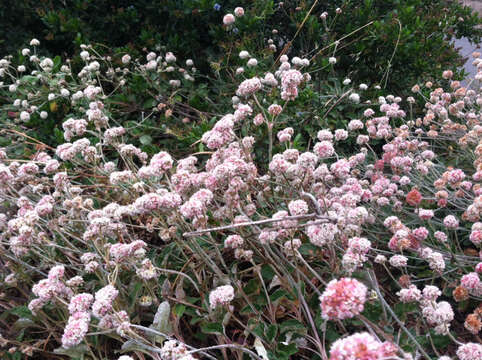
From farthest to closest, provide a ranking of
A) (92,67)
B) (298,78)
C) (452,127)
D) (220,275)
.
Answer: (92,67)
(452,127)
(298,78)
(220,275)

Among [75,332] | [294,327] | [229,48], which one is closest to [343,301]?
[294,327]

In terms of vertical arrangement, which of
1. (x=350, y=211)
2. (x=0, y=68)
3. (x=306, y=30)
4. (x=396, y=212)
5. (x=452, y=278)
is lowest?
(x=452, y=278)

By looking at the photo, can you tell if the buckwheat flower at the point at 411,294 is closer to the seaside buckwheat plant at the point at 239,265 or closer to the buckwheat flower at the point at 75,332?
the seaside buckwheat plant at the point at 239,265

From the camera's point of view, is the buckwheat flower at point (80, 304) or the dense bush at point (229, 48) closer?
the buckwheat flower at point (80, 304)

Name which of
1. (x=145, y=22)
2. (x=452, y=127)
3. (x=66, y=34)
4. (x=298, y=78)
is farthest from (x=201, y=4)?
(x=452, y=127)

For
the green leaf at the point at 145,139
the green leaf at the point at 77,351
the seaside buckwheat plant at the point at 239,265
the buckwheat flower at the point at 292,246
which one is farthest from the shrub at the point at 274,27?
the green leaf at the point at 77,351

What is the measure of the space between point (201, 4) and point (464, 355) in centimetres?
A: 334

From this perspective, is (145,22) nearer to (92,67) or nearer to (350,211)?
(92,67)

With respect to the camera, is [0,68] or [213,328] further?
[0,68]

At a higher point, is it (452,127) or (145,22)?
(145,22)

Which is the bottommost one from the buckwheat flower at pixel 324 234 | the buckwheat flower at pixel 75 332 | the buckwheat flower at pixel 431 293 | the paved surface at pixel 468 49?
the paved surface at pixel 468 49

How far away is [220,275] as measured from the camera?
5.79ft

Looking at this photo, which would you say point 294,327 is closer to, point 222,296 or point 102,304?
point 222,296

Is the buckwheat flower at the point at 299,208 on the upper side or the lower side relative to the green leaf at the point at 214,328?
upper
